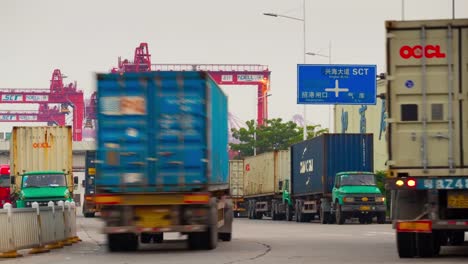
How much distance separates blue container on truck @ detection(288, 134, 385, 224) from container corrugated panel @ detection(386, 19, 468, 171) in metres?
27.5

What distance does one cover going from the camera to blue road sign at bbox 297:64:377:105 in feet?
174

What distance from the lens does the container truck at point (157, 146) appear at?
2308 centimetres

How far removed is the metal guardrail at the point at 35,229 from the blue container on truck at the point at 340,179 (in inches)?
740

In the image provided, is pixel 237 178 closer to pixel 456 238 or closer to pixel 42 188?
pixel 42 188

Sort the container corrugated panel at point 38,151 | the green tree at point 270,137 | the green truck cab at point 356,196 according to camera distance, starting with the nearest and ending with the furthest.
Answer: the container corrugated panel at point 38,151, the green truck cab at point 356,196, the green tree at point 270,137

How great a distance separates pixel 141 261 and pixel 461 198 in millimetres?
5731

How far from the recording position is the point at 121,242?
2394 cm

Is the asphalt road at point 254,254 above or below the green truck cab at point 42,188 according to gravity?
below

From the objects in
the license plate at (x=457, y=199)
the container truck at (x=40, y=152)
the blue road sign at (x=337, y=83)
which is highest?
the blue road sign at (x=337, y=83)

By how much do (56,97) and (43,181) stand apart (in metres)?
141

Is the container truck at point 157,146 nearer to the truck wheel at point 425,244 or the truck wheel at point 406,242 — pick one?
the truck wheel at point 406,242

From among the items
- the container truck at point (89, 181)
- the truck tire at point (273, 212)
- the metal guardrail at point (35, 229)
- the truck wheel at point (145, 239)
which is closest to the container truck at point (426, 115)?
the metal guardrail at point (35, 229)

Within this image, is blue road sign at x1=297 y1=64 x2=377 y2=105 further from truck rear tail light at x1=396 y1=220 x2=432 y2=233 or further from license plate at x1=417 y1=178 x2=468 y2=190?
license plate at x1=417 y1=178 x2=468 y2=190

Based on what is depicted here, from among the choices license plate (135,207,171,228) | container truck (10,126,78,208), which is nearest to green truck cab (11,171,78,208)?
container truck (10,126,78,208)
